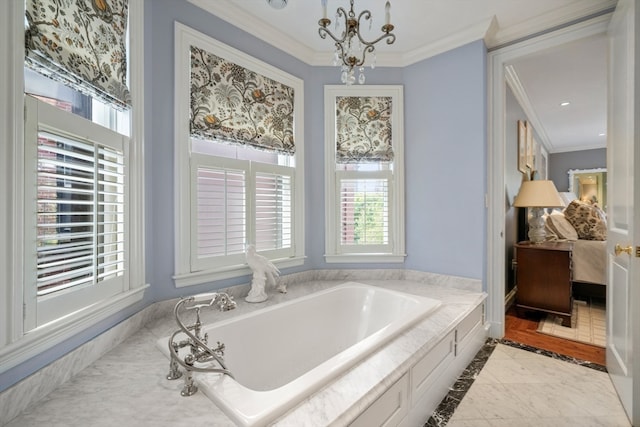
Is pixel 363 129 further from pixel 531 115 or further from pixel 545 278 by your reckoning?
pixel 531 115

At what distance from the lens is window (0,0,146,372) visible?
2.87 ft

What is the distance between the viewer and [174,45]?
1.74 metres

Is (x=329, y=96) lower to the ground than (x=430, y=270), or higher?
higher

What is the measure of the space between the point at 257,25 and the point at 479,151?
1.99m

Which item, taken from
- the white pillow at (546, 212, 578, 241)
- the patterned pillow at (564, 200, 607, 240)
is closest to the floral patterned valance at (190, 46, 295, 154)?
the white pillow at (546, 212, 578, 241)

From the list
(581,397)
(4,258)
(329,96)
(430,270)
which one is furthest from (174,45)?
(581,397)

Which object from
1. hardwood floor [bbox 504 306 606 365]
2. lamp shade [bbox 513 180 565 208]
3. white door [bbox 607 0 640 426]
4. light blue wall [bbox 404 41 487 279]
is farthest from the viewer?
lamp shade [bbox 513 180 565 208]

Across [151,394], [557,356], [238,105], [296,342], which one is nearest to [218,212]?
[238,105]

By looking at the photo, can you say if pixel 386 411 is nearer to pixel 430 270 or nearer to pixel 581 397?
pixel 581 397

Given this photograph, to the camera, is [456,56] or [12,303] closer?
[12,303]

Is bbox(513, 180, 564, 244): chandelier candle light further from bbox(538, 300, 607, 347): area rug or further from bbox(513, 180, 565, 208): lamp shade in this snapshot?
bbox(538, 300, 607, 347): area rug

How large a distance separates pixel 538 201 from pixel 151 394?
11.6 feet

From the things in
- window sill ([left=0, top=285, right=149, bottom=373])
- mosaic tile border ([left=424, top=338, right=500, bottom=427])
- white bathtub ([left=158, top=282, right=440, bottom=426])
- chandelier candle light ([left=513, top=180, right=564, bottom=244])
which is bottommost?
mosaic tile border ([left=424, top=338, right=500, bottom=427])

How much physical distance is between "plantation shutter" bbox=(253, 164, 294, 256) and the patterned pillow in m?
3.24
